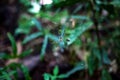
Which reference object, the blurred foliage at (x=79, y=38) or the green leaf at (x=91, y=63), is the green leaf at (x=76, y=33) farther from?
the green leaf at (x=91, y=63)

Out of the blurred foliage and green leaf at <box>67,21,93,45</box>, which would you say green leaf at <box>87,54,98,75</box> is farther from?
green leaf at <box>67,21,93,45</box>

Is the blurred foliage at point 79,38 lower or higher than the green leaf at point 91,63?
higher

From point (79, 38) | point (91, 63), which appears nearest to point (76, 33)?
point (79, 38)

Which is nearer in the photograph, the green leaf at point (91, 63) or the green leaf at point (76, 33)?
the green leaf at point (76, 33)

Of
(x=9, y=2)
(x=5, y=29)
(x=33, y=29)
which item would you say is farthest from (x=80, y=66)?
(x=9, y=2)

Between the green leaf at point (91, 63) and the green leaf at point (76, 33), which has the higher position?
the green leaf at point (76, 33)

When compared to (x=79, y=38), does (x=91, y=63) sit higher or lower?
lower

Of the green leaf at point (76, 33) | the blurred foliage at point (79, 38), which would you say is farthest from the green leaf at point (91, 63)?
the green leaf at point (76, 33)

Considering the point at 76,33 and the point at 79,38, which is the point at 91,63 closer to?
the point at 79,38

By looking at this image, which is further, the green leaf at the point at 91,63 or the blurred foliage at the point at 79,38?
the green leaf at the point at 91,63

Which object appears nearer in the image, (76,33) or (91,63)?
(76,33)

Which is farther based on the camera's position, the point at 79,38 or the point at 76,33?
the point at 79,38
